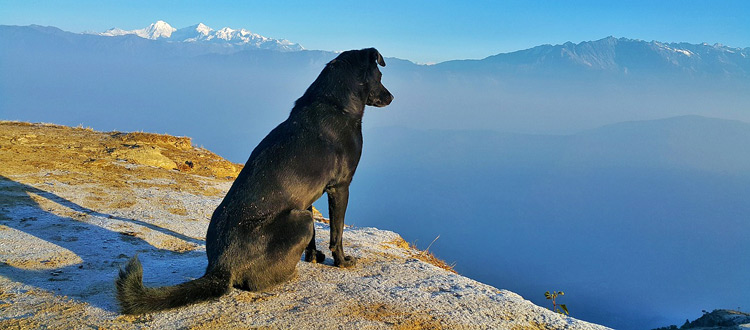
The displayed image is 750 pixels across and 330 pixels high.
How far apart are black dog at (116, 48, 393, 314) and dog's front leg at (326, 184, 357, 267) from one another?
0.03 ft

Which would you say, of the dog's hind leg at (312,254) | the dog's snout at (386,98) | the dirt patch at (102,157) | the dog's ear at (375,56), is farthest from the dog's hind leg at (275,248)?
the dirt patch at (102,157)

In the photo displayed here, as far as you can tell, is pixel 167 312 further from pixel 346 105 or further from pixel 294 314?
pixel 346 105

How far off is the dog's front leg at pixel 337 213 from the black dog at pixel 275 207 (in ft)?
0.03

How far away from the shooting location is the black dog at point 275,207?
378 cm

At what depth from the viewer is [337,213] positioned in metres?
4.82

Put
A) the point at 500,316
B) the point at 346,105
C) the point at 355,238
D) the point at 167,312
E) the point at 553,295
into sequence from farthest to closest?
the point at 355,238 < the point at 553,295 < the point at 346,105 < the point at 500,316 < the point at 167,312

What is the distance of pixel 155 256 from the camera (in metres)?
5.74

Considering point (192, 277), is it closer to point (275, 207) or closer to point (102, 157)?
point (275, 207)

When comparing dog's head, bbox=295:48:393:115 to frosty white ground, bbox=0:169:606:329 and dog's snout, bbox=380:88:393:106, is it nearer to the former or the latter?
dog's snout, bbox=380:88:393:106

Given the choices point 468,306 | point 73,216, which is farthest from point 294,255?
point 73,216

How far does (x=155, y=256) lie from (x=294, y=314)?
2842mm

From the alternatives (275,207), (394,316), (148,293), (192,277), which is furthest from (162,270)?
(394,316)

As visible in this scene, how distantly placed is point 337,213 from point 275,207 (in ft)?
2.82

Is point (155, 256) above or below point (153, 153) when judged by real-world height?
below
